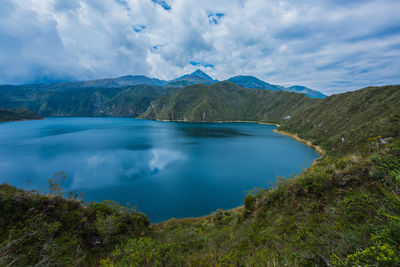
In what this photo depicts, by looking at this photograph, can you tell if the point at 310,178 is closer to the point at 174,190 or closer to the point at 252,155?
the point at 174,190

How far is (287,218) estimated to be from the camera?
5797 mm

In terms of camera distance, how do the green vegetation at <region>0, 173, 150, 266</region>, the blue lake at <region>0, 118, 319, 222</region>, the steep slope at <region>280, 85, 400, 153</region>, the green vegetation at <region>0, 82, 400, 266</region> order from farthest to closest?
the steep slope at <region>280, 85, 400, 153</region> < the blue lake at <region>0, 118, 319, 222</region> < the green vegetation at <region>0, 173, 150, 266</region> < the green vegetation at <region>0, 82, 400, 266</region>

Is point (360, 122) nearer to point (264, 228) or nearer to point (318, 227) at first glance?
point (264, 228)

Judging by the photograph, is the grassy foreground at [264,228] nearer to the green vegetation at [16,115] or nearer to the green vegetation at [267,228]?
the green vegetation at [267,228]

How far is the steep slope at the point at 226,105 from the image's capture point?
145 m

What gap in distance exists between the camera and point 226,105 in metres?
178

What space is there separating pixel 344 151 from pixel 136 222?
4387 cm

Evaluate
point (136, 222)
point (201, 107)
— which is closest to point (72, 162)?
point (136, 222)

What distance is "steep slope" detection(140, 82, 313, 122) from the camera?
5706 inches

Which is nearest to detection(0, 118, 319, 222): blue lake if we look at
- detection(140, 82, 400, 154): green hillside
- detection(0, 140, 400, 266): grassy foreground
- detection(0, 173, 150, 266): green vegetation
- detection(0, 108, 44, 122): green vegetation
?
detection(0, 173, 150, 266): green vegetation

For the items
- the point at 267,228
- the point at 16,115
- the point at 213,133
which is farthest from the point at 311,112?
the point at 16,115

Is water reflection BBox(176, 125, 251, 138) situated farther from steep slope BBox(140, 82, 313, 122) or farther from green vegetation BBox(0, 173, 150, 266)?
green vegetation BBox(0, 173, 150, 266)

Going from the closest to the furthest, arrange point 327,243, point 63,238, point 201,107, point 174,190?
point 327,243, point 63,238, point 174,190, point 201,107

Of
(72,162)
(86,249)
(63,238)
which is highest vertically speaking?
(63,238)
